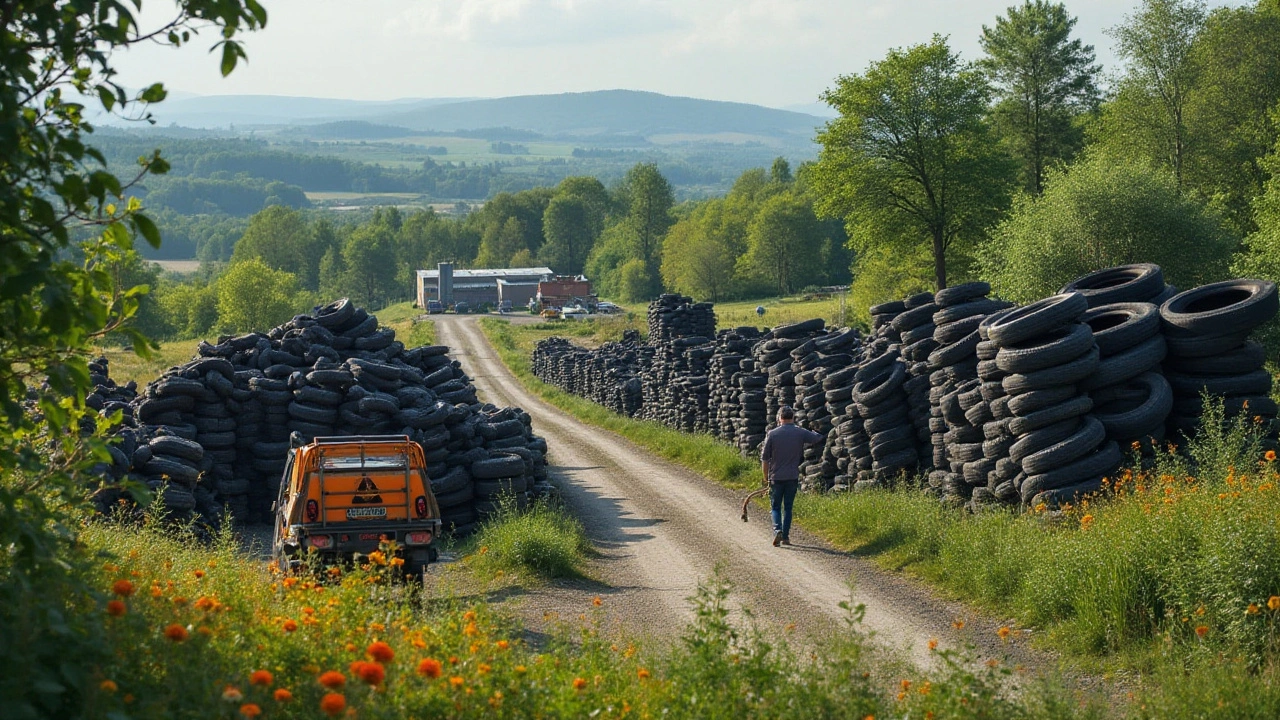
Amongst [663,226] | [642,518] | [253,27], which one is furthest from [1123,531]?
[663,226]

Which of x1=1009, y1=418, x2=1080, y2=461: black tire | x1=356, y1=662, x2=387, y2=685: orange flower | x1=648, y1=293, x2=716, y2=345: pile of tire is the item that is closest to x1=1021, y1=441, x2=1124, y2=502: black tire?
x1=1009, y1=418, x2=1080, y2=461: black tire

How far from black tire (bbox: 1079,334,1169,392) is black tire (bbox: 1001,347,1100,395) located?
182mm

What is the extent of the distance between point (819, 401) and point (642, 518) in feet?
12.6

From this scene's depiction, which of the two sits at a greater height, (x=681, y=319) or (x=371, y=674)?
(x=371, y=674)

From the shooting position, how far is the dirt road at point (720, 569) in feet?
36.7

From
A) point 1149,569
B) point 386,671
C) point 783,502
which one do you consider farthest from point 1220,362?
point 386,671

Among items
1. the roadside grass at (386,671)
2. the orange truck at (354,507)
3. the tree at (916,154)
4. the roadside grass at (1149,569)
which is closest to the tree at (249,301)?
the tree at (916,154)

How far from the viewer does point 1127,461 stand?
13992 mm

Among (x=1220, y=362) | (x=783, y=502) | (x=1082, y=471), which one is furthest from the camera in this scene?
(x=783, y=502)

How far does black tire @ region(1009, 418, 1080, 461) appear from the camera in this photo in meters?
13.9

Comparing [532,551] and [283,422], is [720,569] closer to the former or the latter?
[532,551]

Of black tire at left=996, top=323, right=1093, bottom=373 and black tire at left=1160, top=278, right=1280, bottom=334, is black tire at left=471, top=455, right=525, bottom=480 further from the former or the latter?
black tire at left=1160, top=278, right=1280, bottom=334

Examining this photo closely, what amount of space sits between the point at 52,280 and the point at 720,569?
600 cm

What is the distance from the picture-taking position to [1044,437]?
45.5ft
